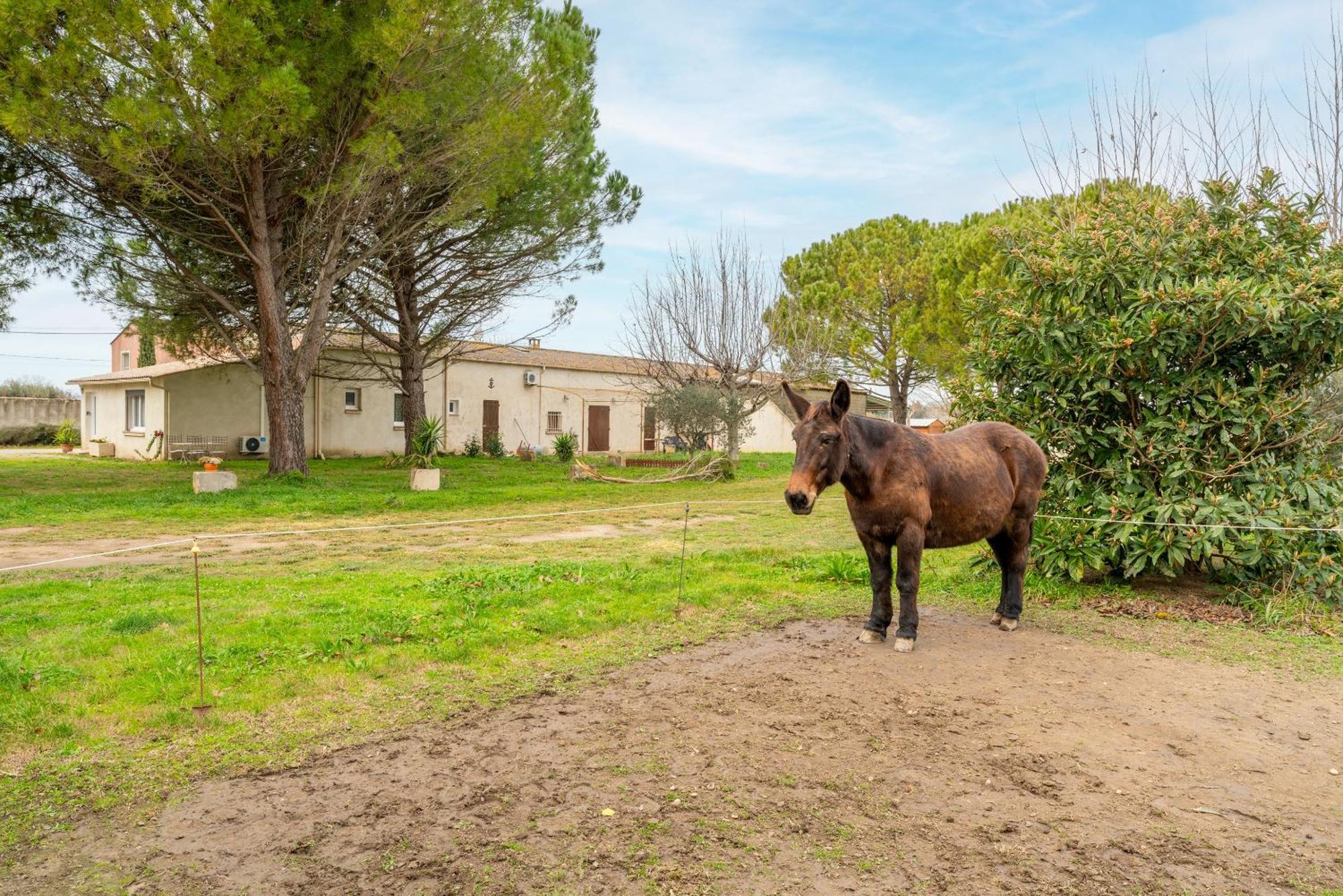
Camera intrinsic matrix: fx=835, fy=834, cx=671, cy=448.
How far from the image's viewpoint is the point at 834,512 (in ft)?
50.2

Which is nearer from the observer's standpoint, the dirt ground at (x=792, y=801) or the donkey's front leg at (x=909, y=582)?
the dirt ground at (x=792, y=801)

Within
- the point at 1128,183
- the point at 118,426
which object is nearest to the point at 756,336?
the point at 1128,183

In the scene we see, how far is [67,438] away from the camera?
3066 centimetres

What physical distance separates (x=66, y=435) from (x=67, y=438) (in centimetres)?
25

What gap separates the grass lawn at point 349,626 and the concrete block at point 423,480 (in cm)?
408

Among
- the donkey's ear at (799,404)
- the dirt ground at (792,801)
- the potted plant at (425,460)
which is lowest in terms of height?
the dirt ground at (792,801)

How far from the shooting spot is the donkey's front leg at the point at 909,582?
570cm

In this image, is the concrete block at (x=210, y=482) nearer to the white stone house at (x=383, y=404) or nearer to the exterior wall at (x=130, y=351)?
the white stone house at (x=383, y=404)

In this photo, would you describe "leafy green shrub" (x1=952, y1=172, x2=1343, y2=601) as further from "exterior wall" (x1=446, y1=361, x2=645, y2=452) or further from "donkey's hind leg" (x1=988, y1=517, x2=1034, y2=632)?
"exterior wall" (x1=446, y1=361, x2=645, y2=452)

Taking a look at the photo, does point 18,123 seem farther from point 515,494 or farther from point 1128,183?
point 1128,183

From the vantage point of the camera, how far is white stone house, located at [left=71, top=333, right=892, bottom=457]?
25250 millimetres

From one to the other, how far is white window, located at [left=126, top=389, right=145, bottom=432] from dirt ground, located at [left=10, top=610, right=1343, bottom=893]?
88.0ft

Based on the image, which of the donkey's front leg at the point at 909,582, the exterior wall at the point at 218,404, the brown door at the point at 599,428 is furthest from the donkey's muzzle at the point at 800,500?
the brown door at the point at 599,428

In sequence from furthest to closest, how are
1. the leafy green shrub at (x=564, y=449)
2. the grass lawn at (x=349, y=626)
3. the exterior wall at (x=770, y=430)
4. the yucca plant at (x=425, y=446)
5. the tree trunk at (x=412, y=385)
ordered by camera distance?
the exterior wall at (x=770, y=430) < the leafy green shrub at (x=564, y=449) < the tree trunk at (x=412, y=385) < the yucca plant at (x=425, y=446) < the grass lawn at (x=349, y=626)
